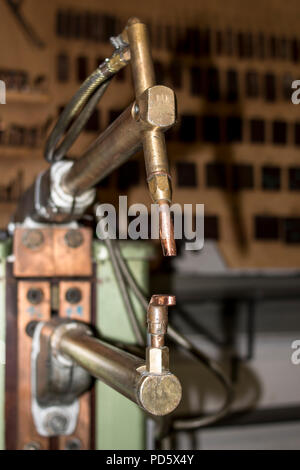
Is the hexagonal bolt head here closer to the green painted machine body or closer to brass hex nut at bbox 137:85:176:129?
brass hex nut at bbox 137:85:176:129

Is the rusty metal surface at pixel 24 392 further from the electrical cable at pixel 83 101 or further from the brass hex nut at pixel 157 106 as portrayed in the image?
the brass hex nut at pixel 157 106

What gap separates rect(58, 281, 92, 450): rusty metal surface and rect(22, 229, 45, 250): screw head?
59 millimetres

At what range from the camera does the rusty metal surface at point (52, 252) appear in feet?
2.24

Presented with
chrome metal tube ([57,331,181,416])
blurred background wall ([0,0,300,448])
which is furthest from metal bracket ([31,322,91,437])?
blurred background wall ([0,0,300,448])

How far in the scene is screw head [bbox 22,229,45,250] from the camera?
2.24 ft

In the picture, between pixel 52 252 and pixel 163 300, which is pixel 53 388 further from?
pixel 163 300

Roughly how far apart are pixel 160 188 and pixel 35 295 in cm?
33

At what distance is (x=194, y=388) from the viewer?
211cm

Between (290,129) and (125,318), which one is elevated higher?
(290,129)

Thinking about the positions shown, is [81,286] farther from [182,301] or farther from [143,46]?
[182,301]

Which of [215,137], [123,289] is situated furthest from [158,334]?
[215,137]

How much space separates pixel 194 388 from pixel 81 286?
1519mm
